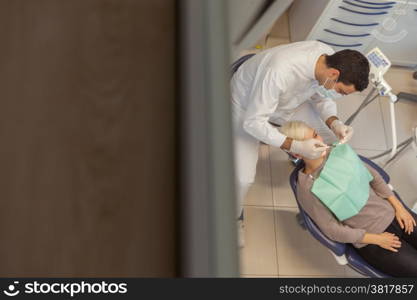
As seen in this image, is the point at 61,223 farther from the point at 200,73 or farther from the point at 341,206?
the point at 341,206

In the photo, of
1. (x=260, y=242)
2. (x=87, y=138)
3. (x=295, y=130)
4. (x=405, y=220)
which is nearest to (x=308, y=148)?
(x=295, y=130)

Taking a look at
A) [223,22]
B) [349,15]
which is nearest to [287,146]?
[349,15]

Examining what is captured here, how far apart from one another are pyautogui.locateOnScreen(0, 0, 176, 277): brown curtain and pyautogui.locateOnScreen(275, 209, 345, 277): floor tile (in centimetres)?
163

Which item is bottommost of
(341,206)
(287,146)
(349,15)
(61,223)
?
(61,223)

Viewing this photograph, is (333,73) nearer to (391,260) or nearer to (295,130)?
(295,130)

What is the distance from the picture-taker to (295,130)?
176 centimetres

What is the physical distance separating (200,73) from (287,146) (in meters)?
1.20

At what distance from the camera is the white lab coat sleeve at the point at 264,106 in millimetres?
1629

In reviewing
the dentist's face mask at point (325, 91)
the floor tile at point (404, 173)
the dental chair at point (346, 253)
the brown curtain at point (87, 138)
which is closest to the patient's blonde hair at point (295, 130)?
the dentist's face mask at point (325, 91)

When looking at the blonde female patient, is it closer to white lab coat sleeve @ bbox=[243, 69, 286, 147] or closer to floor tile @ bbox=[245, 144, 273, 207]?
white lab coat sleeve @ bbox=[243, 69, 286, 147]

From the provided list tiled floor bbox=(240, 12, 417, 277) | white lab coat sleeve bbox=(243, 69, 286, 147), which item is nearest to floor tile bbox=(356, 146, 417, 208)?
tiled floor bbox=(240, 12, 417, 277)

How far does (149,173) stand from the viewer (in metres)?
0.67

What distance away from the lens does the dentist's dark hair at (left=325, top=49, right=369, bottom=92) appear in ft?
5.39

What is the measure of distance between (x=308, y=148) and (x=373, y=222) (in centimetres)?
46
